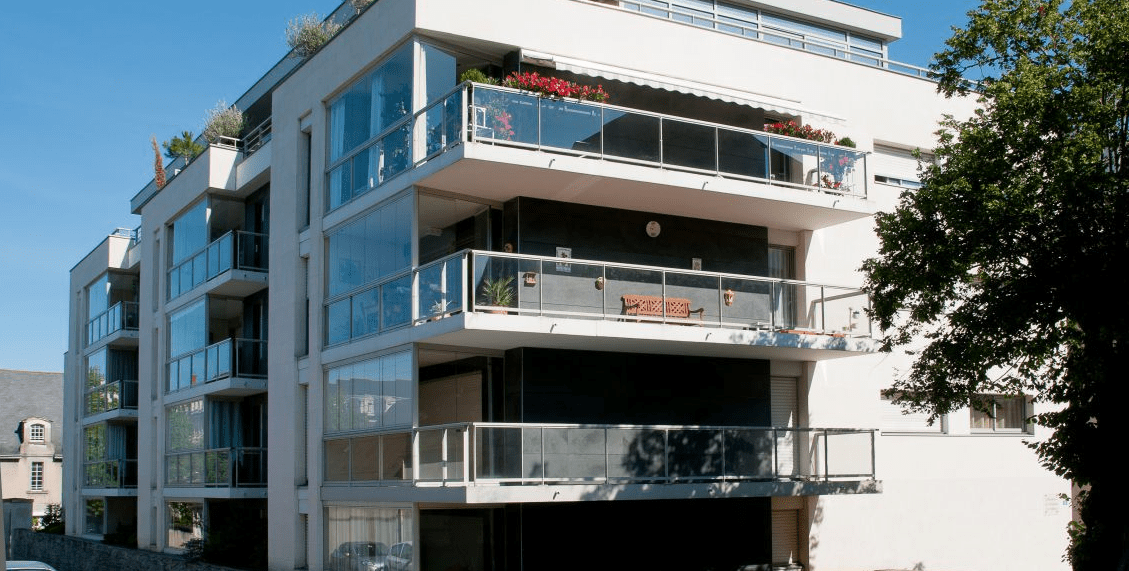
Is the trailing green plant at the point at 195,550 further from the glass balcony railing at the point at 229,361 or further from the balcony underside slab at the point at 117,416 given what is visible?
the balcony underside slab at the point at 117,416

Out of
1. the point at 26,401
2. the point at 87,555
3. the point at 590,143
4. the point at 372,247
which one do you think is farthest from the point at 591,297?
the point at 26,401

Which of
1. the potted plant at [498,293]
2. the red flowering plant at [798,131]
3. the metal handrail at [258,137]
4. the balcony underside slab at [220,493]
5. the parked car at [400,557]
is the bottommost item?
the parked car at [400,557]

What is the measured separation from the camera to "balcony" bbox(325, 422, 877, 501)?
54.9 ft

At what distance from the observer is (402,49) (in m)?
19.0

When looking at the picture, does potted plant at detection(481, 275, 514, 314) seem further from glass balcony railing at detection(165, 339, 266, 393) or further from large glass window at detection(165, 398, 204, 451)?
large glass window at detection(165, 398, 204, 451)

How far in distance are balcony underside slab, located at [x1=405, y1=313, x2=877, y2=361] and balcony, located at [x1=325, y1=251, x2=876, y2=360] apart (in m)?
0.02

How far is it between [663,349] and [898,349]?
5.93 meters

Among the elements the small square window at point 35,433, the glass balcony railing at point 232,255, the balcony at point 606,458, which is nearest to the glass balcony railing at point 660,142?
the balcony at point 606,458

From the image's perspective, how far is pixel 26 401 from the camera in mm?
72438

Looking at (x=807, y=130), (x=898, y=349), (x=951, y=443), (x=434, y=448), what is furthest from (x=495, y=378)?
(x=951, y=443)

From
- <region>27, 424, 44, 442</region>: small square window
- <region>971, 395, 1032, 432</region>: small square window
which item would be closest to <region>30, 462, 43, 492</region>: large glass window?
<region>27, 424, 44, 442</region>: small square window

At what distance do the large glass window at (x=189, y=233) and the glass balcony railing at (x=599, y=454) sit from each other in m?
9.63

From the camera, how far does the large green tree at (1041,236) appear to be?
51.4ft

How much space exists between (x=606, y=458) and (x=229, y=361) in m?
11.6
